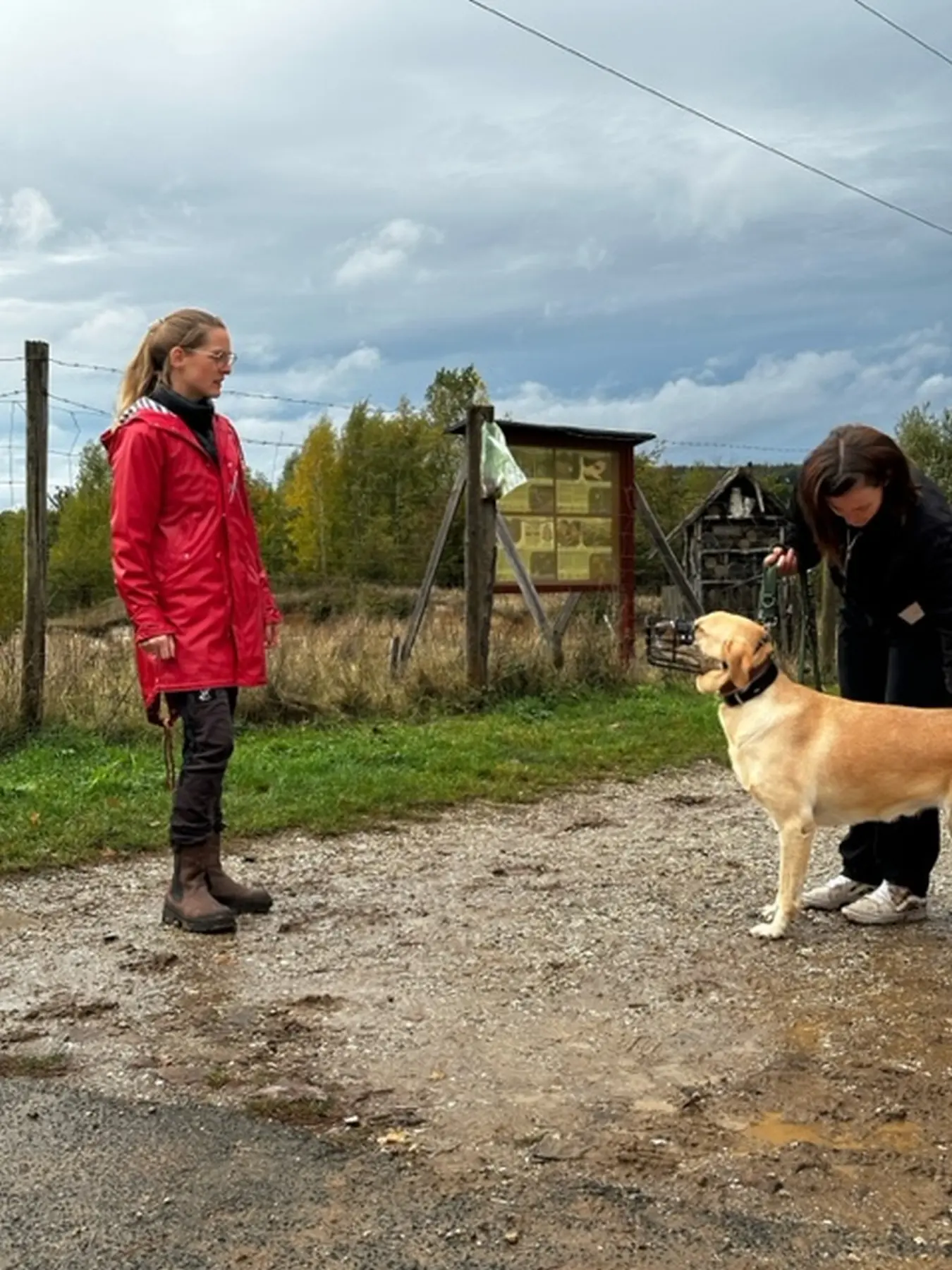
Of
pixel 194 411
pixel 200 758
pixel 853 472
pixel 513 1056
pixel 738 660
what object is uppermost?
pixel 194 411

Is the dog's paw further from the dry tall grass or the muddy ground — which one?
the dry tall grass

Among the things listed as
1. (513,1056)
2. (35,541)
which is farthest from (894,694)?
(35,541)

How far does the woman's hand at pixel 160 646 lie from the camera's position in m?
5.29

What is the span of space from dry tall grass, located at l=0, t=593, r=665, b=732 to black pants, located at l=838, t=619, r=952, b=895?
228 inches

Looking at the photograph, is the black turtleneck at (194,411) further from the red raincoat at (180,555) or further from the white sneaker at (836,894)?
the white sneaker at (836,894)

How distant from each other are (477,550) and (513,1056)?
27.9 feet

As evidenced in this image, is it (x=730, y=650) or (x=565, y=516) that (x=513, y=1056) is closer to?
(x=730, y=650)

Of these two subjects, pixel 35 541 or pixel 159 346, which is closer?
pixel 159 346

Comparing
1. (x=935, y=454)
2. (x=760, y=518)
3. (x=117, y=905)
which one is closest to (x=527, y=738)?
(x=117, y=905)

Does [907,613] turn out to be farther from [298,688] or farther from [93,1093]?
[298,688]

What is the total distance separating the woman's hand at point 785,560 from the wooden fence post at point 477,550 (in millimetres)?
6466

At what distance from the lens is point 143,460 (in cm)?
525

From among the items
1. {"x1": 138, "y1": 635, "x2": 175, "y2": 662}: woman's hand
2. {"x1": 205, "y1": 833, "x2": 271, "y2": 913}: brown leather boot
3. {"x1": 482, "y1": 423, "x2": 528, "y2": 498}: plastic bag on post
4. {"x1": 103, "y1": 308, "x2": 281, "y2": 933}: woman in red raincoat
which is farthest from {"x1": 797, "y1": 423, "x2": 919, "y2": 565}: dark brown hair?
{"x1": 482, "y1": 423, "x2": 528, "y2": 498}: plastic bag on post

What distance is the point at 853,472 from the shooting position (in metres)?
4.97
